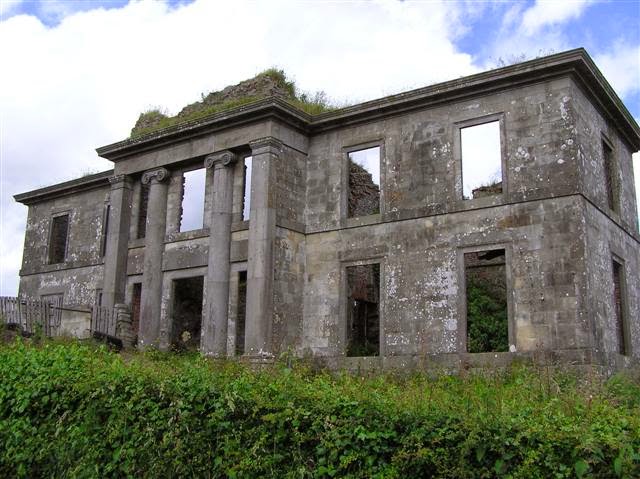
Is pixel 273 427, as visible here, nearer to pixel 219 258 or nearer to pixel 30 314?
pixel 219 258

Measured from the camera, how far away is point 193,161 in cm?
1783

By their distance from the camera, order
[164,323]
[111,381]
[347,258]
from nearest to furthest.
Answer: [111,381]
[347,258]
[164,323]

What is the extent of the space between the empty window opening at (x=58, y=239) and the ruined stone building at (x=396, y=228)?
5.40 metres

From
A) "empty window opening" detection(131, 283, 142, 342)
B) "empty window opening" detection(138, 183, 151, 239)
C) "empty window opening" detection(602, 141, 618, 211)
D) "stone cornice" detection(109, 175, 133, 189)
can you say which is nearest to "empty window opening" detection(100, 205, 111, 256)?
"empty window opening" detection(138, 183, 151, 239)

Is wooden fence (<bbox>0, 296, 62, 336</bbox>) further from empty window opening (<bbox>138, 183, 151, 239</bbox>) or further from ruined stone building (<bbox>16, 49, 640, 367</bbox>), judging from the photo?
empty window opening (<bbox>138, 183, 151, 239</bbox>)

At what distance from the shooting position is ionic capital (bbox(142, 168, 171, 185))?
18188 mm

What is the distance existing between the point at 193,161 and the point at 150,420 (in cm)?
1163

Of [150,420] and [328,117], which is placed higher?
[328,117]

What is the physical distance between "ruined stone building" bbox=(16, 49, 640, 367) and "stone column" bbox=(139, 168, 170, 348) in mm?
37

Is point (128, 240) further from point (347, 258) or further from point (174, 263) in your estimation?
point (347, 258)

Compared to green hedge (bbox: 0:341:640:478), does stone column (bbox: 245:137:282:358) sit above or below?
above

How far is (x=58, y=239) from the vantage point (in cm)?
2373

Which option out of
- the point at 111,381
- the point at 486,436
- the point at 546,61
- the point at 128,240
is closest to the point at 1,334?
the point at 128,240

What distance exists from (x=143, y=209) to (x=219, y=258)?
4524mm
